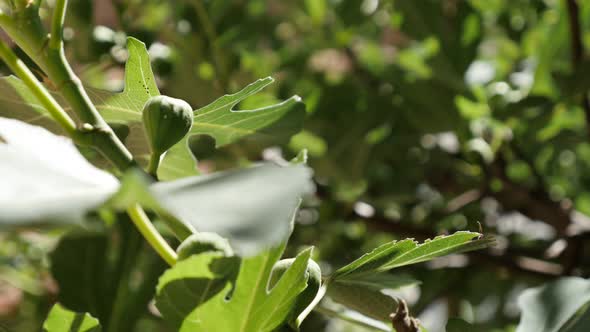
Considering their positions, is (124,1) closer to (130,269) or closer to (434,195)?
(130,269)

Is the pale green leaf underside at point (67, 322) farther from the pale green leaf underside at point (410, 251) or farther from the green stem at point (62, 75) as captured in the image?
the pale green leaf underside at point (410, 251)

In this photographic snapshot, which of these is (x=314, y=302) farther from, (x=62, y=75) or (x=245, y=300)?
(x=62, y=75)

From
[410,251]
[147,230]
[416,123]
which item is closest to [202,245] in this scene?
[147,230]

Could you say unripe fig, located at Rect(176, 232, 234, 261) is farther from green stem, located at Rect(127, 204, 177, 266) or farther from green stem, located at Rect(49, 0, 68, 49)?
green stem, located at Rect(49, 0, 68, 49)

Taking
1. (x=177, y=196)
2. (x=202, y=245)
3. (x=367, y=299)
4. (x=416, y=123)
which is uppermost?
(x=177, y=196)

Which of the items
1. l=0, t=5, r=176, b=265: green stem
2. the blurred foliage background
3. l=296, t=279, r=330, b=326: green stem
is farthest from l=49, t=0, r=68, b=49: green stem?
the blurred foliage background

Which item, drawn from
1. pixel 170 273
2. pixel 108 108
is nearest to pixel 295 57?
pixel 108 108

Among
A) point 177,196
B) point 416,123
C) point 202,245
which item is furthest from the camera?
point 416,123

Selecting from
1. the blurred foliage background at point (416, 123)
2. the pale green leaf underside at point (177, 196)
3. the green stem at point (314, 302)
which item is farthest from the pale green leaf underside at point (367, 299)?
the blurred foliage background at point (416, 123)
